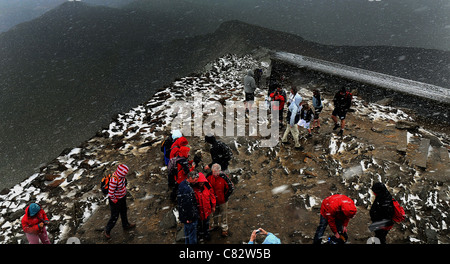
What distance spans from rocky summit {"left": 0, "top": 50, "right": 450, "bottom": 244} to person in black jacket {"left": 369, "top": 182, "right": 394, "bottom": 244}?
102cm

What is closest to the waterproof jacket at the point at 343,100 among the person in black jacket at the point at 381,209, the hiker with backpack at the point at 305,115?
the hiker with backpack at the point at 305,115

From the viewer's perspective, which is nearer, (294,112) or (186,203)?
(186,203)

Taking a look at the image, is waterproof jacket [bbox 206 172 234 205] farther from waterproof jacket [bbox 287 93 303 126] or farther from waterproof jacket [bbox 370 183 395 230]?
waterproof jacket [bbox 287 93 303 126]

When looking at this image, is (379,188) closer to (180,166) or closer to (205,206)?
(205,206)

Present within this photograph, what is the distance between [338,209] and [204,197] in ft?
7.27

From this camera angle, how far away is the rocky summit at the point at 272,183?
5273 mm

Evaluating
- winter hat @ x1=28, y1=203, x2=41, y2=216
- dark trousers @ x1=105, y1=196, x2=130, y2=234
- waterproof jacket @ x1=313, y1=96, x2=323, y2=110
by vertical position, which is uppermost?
waterproof jacket @ x1=313, y1=96, x2=323, y2=110

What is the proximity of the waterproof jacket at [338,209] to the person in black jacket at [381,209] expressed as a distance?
605 millimetres

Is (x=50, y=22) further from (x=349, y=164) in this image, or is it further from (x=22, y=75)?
(x=349, y=164)

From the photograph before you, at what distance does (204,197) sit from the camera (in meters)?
4.13

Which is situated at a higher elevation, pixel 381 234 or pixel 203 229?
pixel 381 234

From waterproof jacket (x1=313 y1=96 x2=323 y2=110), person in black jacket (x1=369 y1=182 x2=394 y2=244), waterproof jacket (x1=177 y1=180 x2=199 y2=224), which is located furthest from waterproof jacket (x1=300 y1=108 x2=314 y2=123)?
waterproof jacket (x1=177 y1=180 x2=199 y2=224)

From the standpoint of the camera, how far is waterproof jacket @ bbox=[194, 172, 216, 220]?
161 inches

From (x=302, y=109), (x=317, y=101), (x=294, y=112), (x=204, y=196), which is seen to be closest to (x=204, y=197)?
(x=204, y=196)
